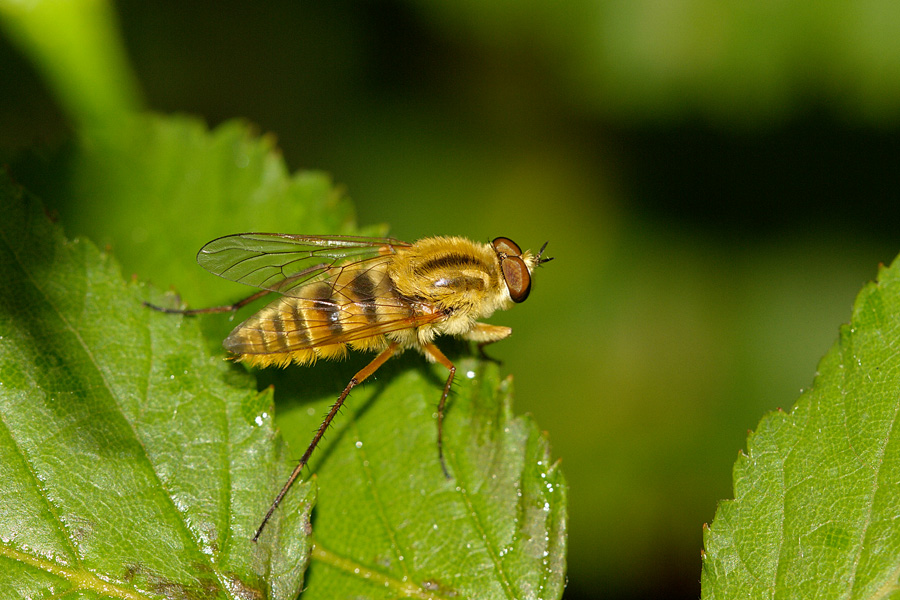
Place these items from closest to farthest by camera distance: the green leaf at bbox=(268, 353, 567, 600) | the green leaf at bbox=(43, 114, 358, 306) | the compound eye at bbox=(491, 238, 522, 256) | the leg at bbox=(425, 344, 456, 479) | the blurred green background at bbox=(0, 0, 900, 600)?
1. the green leaf at bbox=(268, 353, 567, 600)
2. the leg at bbox=(425, 344, 456, 479)
3. the green leaf at bbox=(43, 114, 358, 306)
4. the compound eye at bbox=(491, 238, 522, 256)
5. the blurred green background at bbox=(0, 0, 900, 600)

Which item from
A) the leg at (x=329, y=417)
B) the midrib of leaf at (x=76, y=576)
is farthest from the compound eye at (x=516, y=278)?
the midrib of leaf at (x=76, y=576)

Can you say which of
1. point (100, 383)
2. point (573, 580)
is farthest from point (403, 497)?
point (573, 580)

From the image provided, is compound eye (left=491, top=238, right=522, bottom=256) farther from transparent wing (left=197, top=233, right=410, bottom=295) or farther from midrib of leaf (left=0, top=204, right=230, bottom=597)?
midrib of leaf (left=0, top=204, right=230, bottom=597)

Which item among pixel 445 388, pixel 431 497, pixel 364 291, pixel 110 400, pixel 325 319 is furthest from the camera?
pixel 364 291

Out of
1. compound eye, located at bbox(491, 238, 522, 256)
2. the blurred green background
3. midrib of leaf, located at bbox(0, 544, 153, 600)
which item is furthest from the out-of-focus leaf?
midrib of leaf, located at bbox(0, 544, 153, 600)

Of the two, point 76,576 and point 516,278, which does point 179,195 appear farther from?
point 76,576

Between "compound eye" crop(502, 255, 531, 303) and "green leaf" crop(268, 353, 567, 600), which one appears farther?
"compound eye" crop(502, 255, 531, 303)

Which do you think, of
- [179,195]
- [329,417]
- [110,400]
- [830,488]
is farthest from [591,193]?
[110,400]
